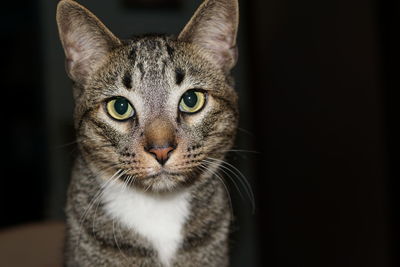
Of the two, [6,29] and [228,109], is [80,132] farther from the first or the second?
[6,29]

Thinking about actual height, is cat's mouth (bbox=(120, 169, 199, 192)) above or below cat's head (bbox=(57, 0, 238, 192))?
below

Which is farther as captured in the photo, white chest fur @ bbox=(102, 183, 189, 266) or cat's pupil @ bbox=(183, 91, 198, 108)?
white chest fur @ bbox=(102, 183, 189, 266)

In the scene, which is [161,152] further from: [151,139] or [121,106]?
[121,106]

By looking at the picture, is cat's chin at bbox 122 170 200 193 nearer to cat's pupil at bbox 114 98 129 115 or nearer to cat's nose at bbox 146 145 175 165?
cat's nose at bbox 146 145 175 165

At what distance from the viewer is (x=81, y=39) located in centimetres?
107

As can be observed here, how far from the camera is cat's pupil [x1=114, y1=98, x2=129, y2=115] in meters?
1.08

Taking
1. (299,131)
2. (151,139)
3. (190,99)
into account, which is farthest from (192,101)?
(299,131)

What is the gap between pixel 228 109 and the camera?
1.21 m

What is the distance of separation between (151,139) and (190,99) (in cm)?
15

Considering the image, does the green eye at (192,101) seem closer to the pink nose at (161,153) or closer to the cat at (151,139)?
the cat at (151,139)

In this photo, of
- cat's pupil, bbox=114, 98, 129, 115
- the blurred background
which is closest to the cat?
cat's pupil, bbox=114, 98, 129, 115

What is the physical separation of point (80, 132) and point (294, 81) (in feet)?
4.31

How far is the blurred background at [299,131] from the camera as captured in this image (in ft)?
6.96

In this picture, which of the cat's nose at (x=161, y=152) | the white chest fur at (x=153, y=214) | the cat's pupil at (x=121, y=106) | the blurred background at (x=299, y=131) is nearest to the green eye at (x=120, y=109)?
the cat's pupil at (x=121, y=106)
